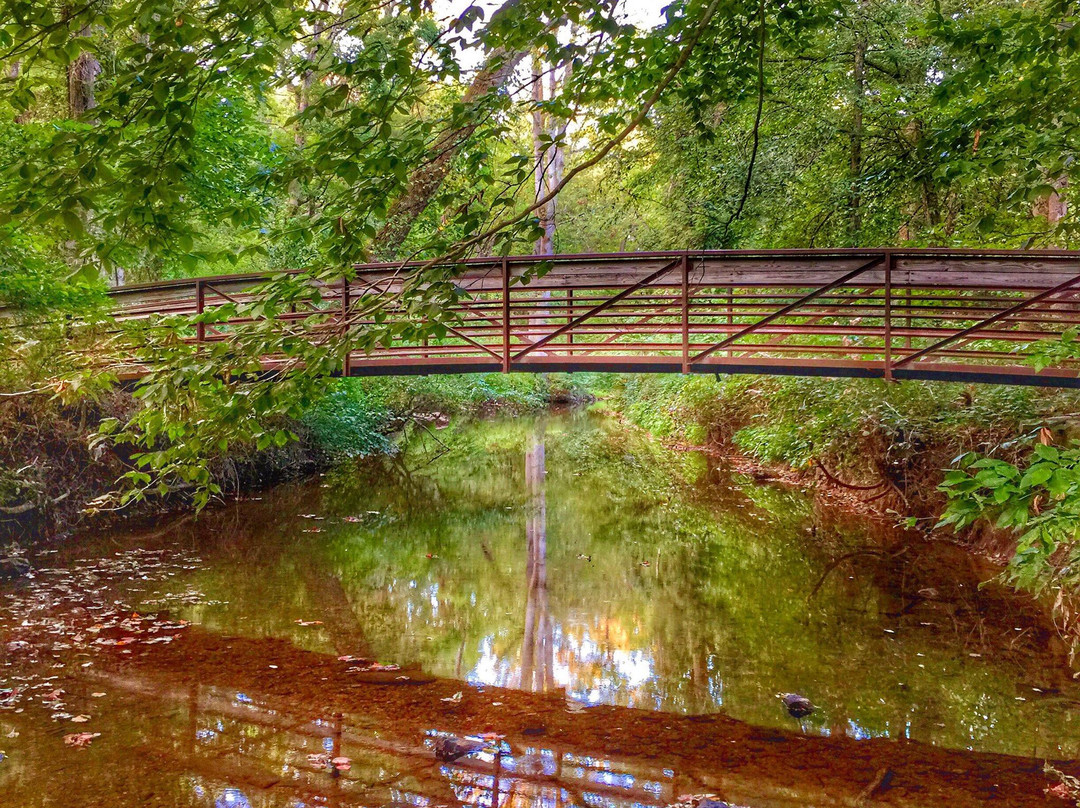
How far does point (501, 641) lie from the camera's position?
591cm

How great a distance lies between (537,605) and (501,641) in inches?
33.6

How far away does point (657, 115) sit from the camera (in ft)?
44.0

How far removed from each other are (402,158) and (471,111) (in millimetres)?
431

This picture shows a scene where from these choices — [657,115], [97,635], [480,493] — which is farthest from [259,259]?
[97,635]

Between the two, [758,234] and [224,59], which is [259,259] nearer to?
[758,234]

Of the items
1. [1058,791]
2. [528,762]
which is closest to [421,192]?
[528,762]

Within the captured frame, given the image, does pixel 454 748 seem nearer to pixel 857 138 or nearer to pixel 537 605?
pixel 537 605

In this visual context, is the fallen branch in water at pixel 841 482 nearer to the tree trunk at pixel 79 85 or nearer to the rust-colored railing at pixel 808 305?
the rust-colored railing at pixel 808 305

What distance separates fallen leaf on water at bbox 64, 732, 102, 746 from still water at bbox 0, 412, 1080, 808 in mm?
27

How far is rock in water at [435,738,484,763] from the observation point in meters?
4.12

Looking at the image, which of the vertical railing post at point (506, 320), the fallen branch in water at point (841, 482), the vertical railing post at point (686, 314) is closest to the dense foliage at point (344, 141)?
the vertical railing post at point (686, 314)

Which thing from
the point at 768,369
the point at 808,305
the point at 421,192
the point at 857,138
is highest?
the point at 857,138

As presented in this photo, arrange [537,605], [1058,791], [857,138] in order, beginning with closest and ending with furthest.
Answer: [1058,791] → [537,605] → [857,138]

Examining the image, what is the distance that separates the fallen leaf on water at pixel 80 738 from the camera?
4172mm
